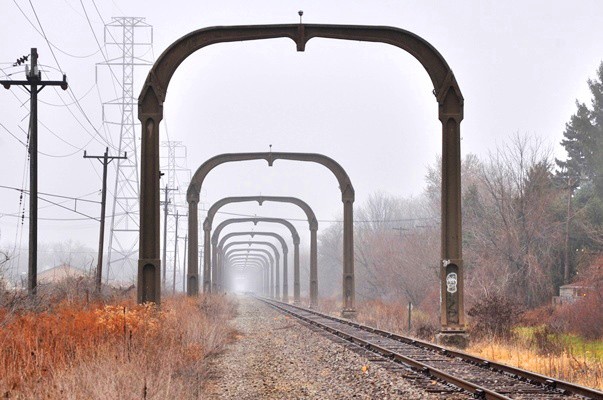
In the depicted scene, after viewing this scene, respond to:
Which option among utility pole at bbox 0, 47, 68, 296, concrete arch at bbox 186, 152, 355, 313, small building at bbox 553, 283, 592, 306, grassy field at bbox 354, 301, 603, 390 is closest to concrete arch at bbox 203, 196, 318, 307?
concrete arch at bbox 186, 152, 355, 313

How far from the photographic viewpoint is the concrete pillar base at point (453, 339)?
20.0 meters

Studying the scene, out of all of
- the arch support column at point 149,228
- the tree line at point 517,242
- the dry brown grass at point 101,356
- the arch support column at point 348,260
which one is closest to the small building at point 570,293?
the tree line at point 517,242

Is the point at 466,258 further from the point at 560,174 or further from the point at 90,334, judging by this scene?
the point at 90,334

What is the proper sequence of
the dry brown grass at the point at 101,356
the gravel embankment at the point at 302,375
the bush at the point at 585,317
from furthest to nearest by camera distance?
1. the bush at the point at 585,317
2. the gravel embankment at the point at 302,375
3. the dry brown grass at the point at 101,356

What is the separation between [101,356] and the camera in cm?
1130

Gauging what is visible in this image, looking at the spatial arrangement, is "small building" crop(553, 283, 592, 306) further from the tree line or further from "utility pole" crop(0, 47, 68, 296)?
"utility pole" crop(0, 47, 68, 296)

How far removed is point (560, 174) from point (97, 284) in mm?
49639

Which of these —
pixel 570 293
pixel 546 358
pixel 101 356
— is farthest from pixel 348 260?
pixel 101 356

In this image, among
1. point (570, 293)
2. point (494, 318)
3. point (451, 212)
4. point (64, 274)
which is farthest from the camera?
point (64, 274)

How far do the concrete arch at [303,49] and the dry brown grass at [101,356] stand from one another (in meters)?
2.30

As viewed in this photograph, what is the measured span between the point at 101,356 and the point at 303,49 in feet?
39.7

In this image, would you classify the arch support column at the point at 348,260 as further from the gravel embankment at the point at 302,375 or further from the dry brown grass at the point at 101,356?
the dry brown grass at the point at 101,356

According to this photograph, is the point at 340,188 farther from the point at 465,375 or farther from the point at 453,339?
the point at 465,375

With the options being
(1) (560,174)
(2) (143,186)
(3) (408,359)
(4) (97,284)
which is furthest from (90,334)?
(1) (560,174)
